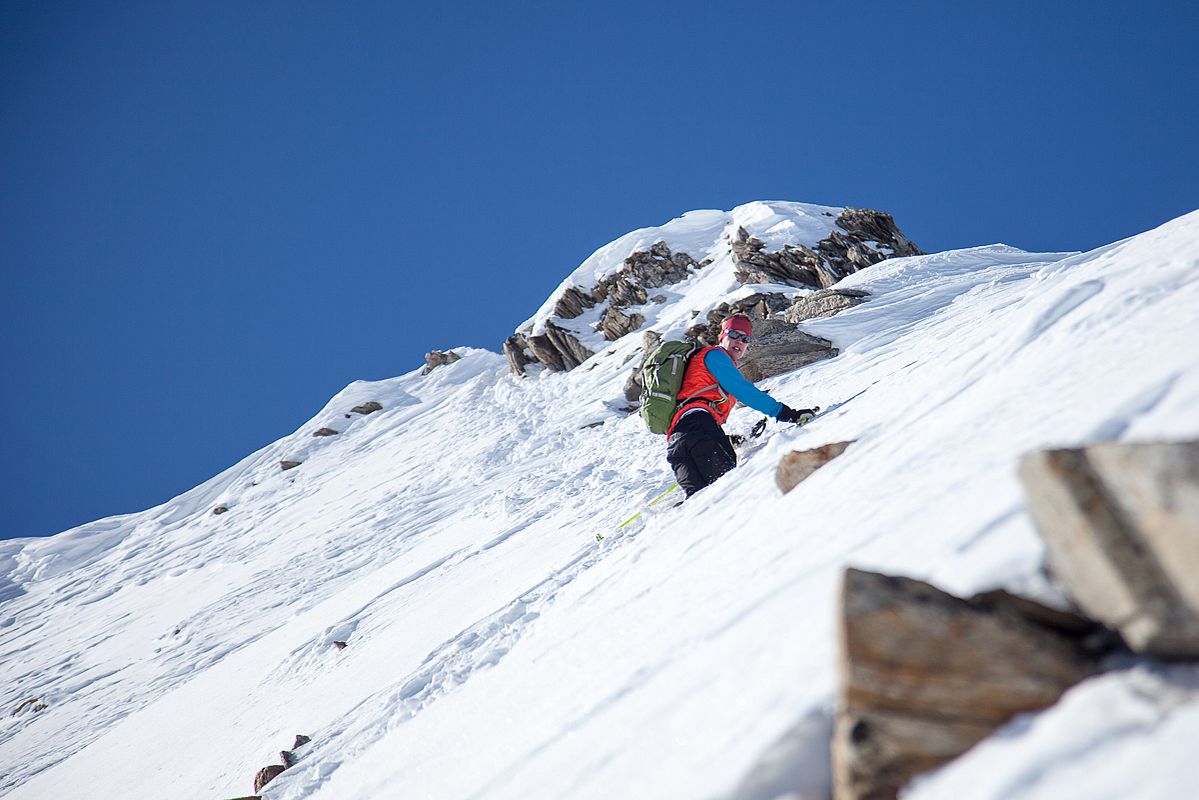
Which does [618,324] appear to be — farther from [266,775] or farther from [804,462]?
[266,775]

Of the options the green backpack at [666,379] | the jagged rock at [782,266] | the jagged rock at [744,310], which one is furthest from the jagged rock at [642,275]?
the green backpack at [666,379]

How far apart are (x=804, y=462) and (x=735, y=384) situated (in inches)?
66.3

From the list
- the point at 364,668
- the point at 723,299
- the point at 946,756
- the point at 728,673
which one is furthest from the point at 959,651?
the point at 723,299

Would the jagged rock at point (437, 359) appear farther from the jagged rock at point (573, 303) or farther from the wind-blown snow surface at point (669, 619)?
the wind-blown snow surface at point (669, 619)

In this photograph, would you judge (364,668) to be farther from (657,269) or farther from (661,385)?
(657,269)

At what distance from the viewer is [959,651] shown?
6.04 ft

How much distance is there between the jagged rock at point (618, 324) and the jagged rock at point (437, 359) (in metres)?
14.1

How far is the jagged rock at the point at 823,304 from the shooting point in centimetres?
1673

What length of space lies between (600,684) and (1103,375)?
2977 mm

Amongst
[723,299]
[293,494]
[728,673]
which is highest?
[293,494]

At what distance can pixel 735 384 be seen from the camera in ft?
20.6

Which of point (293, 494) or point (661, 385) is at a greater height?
point (293, 494)

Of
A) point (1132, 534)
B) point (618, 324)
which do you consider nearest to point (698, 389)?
point (1132, 534)

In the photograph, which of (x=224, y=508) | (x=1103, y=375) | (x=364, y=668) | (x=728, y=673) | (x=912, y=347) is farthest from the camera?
(x=224, y=508)
